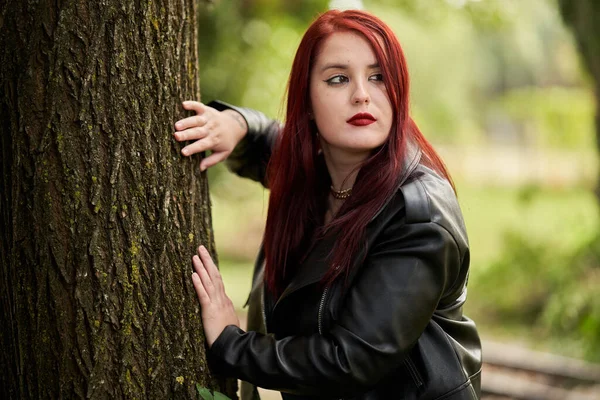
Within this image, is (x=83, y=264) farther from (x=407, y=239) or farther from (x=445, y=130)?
(x=445, y=130)

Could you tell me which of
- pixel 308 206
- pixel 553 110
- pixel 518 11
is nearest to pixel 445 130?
pixel 553 110

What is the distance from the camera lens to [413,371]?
216 centimetres

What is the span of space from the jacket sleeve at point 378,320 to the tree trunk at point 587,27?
198 inches

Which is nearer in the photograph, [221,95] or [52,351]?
[52,351]

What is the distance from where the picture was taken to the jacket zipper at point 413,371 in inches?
84.8

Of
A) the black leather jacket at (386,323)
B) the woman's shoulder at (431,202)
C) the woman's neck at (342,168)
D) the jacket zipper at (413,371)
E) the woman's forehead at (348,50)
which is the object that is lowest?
the jacket zipper at (413,371)

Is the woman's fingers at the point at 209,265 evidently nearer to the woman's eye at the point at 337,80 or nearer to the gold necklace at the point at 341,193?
the gold necklace at the point at 341,193

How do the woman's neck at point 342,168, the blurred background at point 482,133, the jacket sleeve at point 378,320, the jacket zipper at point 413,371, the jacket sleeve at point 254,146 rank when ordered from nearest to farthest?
1. the jacket sleeve at point 378,320
2. the jacket zipper at point 413,371
3. the woman's neck at point 342,168
4. the jacket sleeve at point 254,146
5. the blurred background at point 482,133

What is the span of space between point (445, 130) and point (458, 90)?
0.95 meters

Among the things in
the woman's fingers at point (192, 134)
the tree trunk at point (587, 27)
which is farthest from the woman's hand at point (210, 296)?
the tree trunk at point (587, 27)

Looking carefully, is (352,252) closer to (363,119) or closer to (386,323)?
(386,323)

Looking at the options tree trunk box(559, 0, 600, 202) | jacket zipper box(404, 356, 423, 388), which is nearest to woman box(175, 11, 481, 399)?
jacket zipper box(404, 356, 423, 388)

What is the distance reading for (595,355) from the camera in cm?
708

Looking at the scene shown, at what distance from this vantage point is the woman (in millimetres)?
2039
